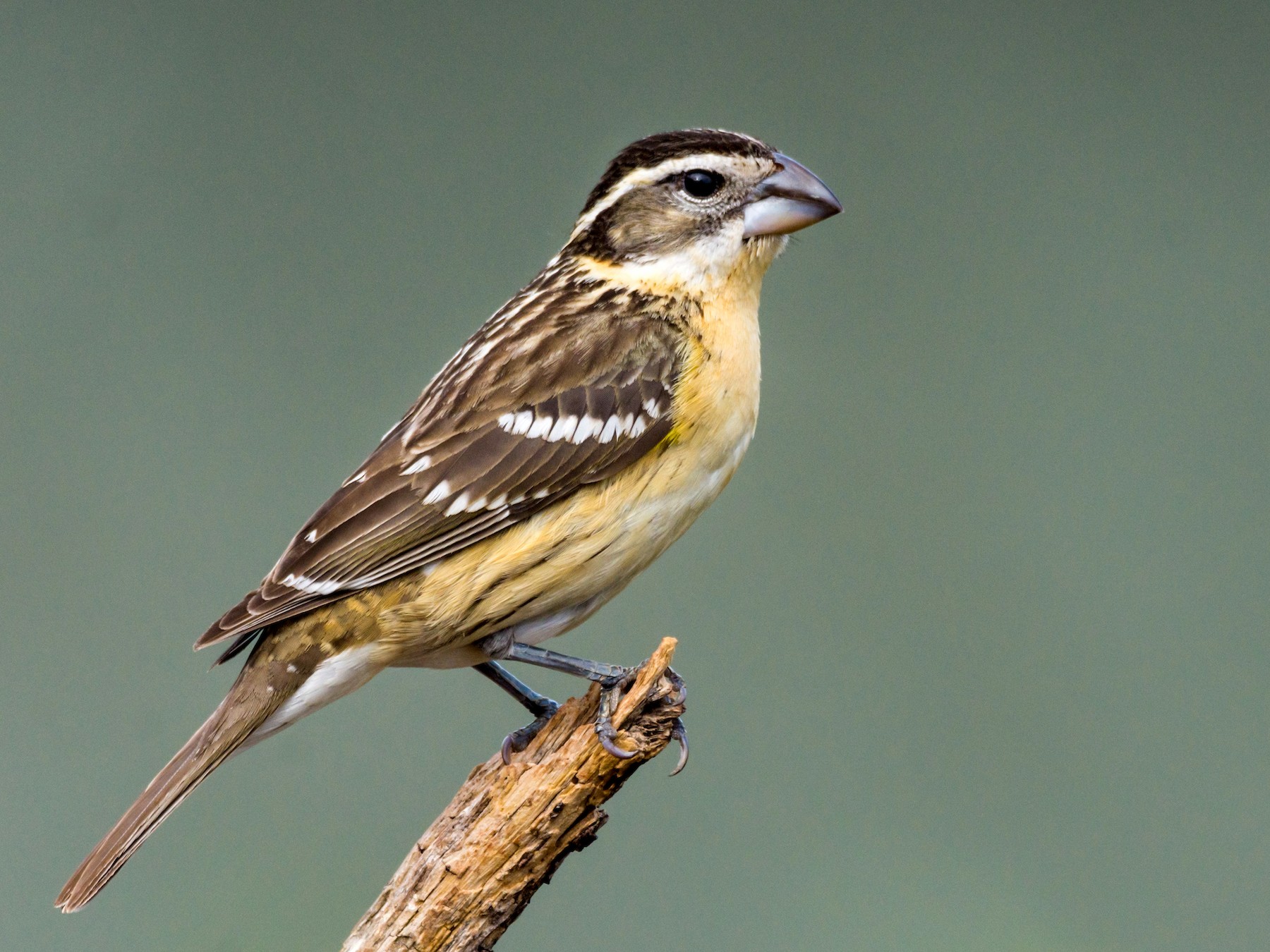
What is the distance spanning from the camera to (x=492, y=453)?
2.37 meters

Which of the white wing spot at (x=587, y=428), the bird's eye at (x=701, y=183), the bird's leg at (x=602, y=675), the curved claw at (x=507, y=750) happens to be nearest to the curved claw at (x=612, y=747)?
the bird's leg at (x=602, y=675)

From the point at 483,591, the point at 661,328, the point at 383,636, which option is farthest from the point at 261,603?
the point at 661,328

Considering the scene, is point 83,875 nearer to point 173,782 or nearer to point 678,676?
point 173,782

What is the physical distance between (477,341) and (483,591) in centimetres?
65

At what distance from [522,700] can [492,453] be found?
571 mm

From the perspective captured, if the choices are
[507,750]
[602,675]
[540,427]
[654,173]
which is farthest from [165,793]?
[654,173]

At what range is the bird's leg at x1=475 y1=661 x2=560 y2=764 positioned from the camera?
2.49m

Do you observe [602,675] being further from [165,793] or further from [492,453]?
[165,793]

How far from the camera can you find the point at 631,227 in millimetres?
2609

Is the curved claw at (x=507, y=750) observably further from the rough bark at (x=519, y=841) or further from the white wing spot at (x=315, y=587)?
the white wing spot at (x=315, y=587)

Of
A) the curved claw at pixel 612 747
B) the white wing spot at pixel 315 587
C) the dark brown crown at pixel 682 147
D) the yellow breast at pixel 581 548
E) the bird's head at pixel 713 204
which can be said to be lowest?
the curved claw at pixel 612 747

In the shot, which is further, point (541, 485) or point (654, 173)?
point (654, 173)

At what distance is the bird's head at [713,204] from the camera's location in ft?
8.33

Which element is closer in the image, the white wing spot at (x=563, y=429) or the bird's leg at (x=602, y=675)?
the bird's leg at (x=602, y=675)
